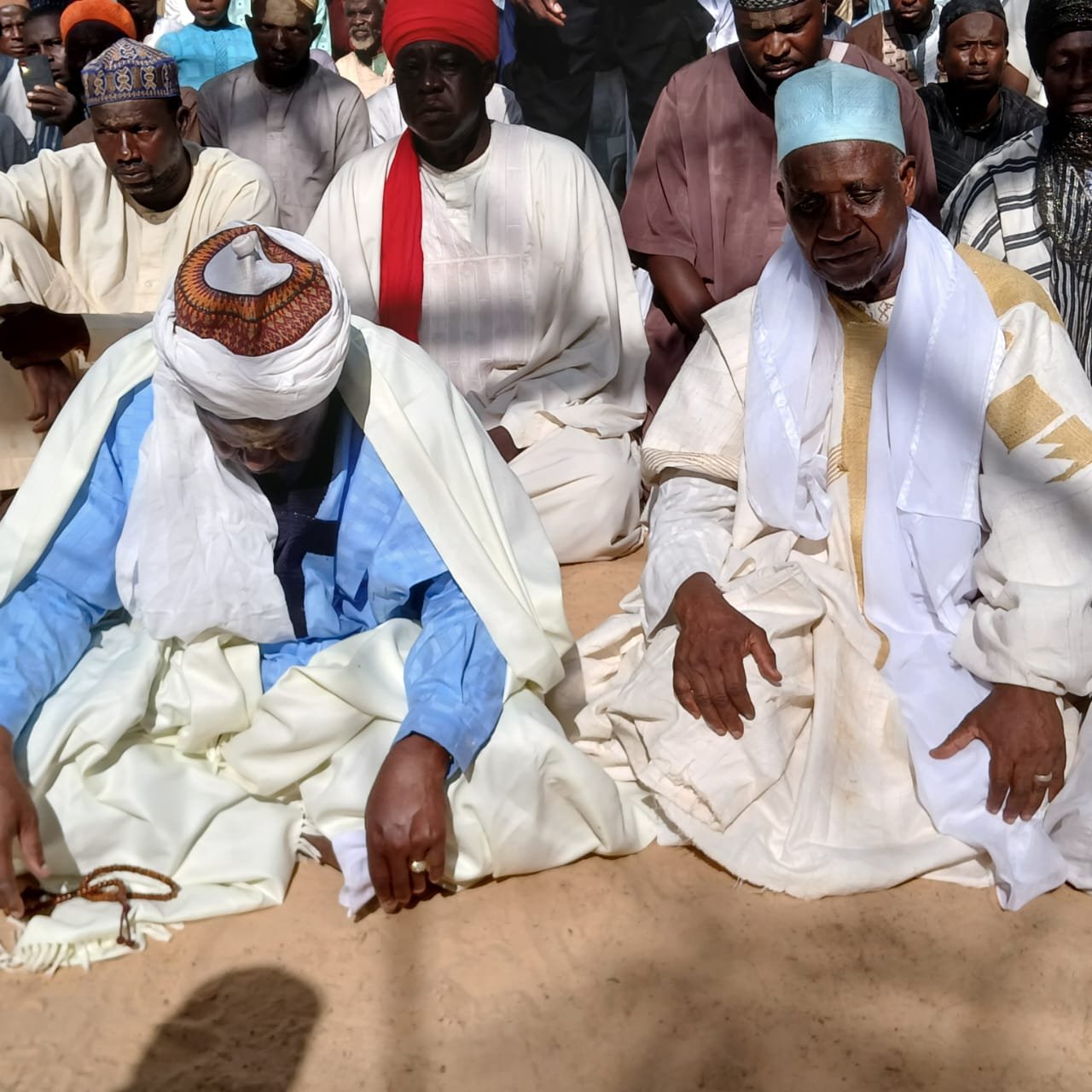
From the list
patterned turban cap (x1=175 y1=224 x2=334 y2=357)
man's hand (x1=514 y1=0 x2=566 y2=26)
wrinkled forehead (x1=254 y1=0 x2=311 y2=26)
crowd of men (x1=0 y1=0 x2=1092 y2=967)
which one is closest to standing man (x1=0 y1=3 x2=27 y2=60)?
wrinkled forehead (x1=254 y1=0 x2=311 y2=26)

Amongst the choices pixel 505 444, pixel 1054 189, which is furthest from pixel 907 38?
pixel 505 444

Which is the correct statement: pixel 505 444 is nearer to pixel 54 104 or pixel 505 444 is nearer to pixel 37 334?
pixel 37 334

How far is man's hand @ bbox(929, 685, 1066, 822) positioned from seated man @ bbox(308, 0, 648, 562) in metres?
2.17

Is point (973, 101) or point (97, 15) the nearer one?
point (973, 101)

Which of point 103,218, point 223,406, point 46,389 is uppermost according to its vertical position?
point 223,406

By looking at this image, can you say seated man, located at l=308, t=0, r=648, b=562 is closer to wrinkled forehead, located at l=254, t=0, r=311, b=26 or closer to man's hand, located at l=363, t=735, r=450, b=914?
wrinkled forehead, located at l=254, t=0, r=311, b=26

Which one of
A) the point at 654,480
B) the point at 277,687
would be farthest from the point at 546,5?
the point at 277,687

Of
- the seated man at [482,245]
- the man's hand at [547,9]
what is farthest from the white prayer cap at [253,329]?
the man's hand at [547,9]

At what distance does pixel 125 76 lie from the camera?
4668 millimetres

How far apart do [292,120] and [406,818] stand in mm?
4947

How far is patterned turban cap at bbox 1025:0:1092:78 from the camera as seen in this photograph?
4.05 m

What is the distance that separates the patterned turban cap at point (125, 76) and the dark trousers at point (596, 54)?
2896mm

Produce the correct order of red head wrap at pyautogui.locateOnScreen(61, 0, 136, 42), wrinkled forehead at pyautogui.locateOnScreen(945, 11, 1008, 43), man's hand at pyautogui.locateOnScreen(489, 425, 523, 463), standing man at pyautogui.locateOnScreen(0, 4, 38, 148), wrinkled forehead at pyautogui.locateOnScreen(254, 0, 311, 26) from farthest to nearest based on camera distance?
standing man at pyautogui.locateOnScreen(0, 4, 38, 148)
red head wrap at pyautogui.locateOnScreen(61, 0, 136, 42)
wrinkled forehead at pyautogui.locateOnScreen(254, 0, 311, 26)
wrinkled forehead at pyautogui.locateOnScreen(945, 11, 1008, 43)
man's hand at pyautogui.locateOnScreen(489, 425, 523, 463)

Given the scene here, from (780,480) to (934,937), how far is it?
3.61ft
